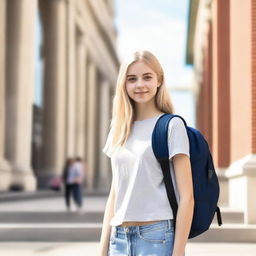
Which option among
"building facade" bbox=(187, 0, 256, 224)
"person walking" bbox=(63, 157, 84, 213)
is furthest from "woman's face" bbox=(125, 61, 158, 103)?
"person walking" bbox=(63, 157, 84, 213)

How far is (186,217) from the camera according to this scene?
107 inches

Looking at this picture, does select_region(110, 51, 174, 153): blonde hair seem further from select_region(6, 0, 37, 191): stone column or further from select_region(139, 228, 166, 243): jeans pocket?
select_region(6, 0, 37, 191): stone column

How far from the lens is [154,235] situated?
274 cm

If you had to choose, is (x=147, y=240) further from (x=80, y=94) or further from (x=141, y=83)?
(x=80, y=94)

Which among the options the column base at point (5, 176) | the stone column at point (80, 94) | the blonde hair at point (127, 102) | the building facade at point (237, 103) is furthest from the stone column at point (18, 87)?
the blonde hair at point (127, 102)

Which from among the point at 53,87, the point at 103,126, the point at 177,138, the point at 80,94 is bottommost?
the point at 103,126

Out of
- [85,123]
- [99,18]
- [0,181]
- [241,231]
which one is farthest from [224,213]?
[99,18]

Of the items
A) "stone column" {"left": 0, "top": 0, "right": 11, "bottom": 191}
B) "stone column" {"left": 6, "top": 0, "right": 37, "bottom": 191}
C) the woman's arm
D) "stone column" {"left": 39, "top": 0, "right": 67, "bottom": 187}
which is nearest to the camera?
the woman's arm

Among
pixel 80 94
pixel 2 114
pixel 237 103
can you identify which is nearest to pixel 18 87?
pixel 2 114

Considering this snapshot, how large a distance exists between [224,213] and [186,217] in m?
9.08

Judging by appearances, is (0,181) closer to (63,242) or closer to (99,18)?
(63,242)

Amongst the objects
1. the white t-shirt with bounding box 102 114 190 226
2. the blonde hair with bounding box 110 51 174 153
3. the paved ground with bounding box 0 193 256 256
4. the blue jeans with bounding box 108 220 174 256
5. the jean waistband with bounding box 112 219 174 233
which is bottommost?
the paved ground with bounding box 0 193 256 256

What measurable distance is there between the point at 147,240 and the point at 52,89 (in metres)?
34.0

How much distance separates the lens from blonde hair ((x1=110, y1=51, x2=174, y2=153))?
9.54 ft
